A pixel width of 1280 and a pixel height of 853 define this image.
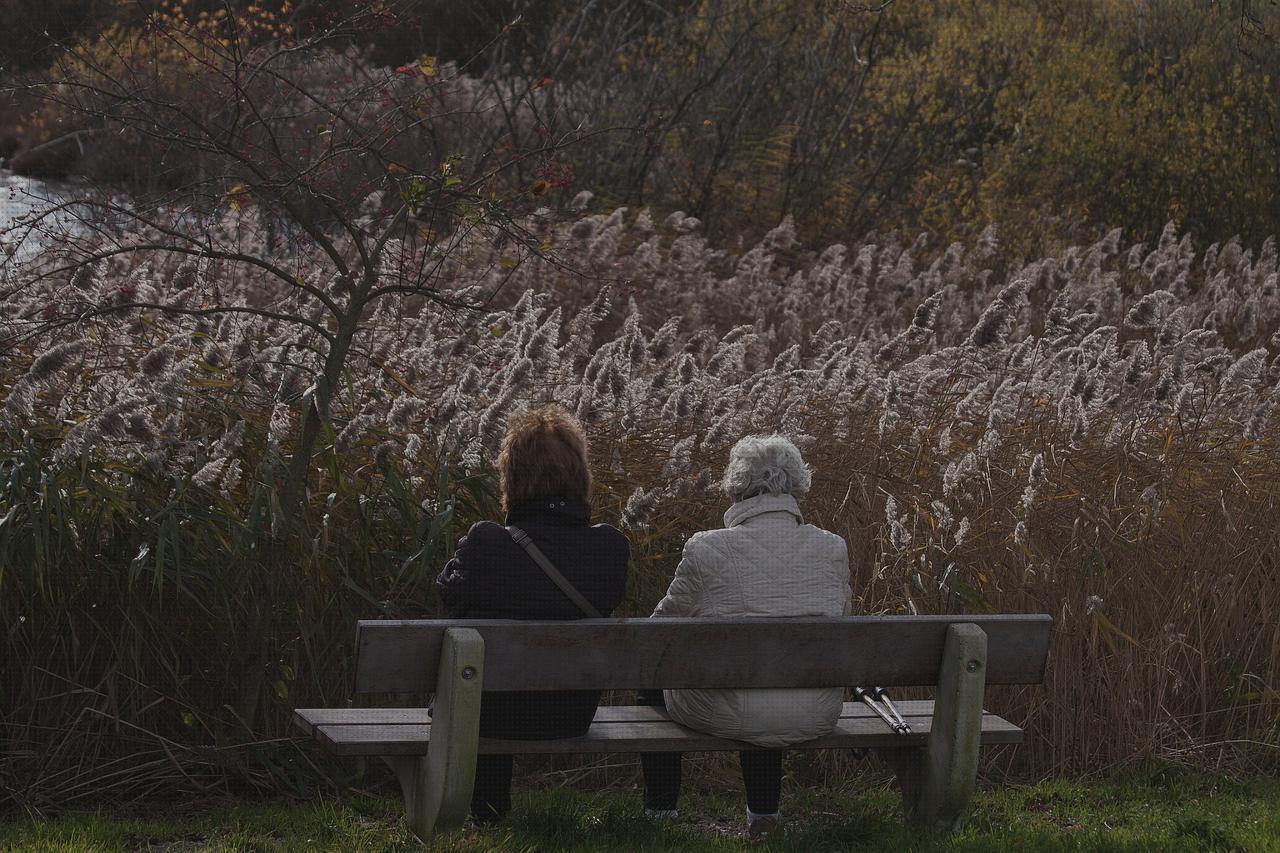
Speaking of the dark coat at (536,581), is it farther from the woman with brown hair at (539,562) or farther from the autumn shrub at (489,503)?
the autumn shrub at (489,503)

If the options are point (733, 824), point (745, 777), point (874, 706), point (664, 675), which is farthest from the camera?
point (733, 824)

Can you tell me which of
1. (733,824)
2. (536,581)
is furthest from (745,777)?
(536,581)

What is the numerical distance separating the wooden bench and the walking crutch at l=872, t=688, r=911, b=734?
5cm

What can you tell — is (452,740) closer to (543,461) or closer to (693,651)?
(693,651)

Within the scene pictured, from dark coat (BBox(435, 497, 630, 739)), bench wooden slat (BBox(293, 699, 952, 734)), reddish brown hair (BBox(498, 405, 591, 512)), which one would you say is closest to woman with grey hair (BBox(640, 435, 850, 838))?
bench wooden slat (BBox(293, 699, 952, 734))

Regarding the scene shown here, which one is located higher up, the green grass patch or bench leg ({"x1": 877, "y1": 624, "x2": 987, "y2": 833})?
bench leg ({"x1": 877, "y1": 624, "x2": 987, "y2": 833})

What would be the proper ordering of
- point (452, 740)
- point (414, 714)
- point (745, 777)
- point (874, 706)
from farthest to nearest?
point (874, 706) < point (745, 777) < point (414, 714) < point (452, 740)

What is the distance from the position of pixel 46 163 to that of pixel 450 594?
15864 mm

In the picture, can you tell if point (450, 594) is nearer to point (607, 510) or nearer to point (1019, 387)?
point (607, 510)

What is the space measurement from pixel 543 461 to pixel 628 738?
2.57 ft

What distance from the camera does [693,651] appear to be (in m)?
4.25

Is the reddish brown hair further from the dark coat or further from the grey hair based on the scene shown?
the grey hair

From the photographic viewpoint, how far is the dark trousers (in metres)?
4.66

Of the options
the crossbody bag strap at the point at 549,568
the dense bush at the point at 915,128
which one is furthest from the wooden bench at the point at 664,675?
the dense bush at the point at 915,128
